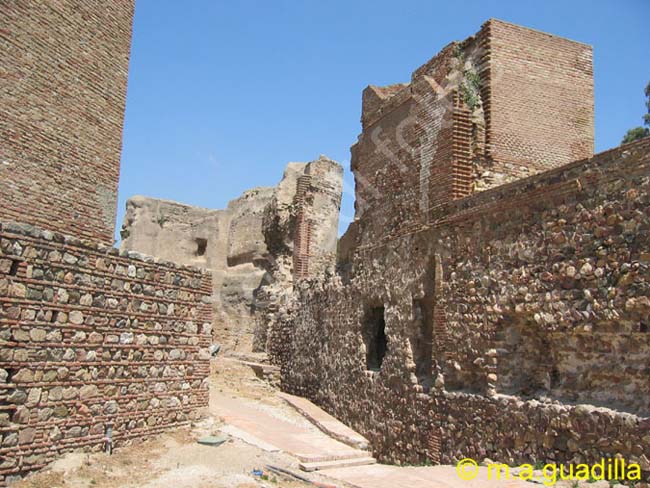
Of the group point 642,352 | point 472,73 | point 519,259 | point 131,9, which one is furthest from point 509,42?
point 131,9

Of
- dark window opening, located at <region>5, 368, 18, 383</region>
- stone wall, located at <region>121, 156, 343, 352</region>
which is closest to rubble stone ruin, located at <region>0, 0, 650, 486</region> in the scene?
dark window opening, located at <region>5, 368, 18, 383</region>

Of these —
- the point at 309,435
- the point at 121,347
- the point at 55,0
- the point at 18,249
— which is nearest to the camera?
the point at 18,249

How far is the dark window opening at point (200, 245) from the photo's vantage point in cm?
3248

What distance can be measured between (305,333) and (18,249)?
1046 centimetres

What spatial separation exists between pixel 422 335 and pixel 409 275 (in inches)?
42.2

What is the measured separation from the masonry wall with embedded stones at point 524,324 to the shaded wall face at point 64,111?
5.48 meters

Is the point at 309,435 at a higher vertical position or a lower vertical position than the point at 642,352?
lower

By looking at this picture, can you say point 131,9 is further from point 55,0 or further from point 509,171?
point 509,171

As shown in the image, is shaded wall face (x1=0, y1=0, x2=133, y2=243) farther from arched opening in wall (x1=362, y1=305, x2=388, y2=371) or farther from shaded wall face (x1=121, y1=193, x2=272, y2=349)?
shaded wall face (x1=121, y1=193, x2=272, y2=349)

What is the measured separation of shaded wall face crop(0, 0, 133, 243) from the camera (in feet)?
30.9

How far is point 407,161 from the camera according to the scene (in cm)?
1190

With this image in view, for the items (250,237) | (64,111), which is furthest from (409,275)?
(250,237)

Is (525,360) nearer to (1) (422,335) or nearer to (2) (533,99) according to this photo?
A: (1) (422,335)

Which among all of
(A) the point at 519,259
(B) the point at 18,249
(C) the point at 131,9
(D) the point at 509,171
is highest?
(C) the point at 131,9
